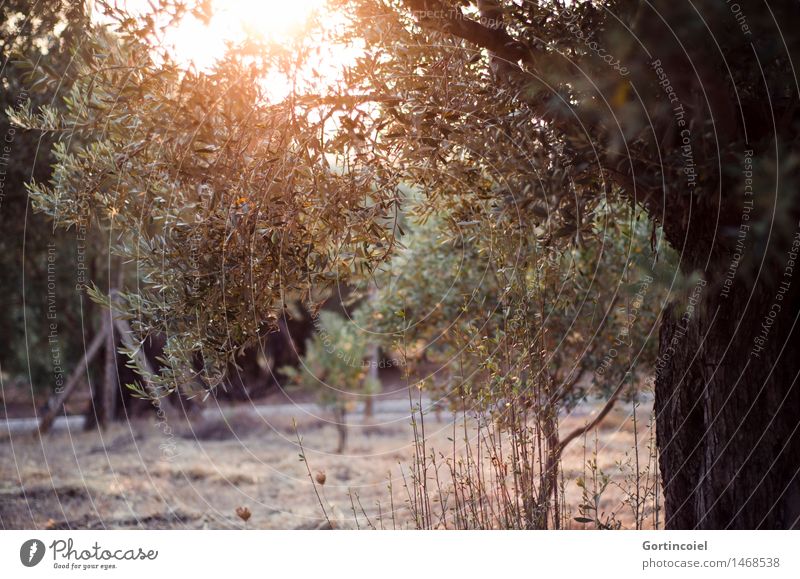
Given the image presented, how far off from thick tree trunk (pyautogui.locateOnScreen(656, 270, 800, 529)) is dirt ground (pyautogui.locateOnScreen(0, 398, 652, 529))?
3.27ft

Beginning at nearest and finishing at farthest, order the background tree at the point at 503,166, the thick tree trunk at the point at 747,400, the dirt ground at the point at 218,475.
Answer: the background tree at the point at 503,166 < the thick tree trunk at the point at 747,400 < the dirt ground at the point at 218,475

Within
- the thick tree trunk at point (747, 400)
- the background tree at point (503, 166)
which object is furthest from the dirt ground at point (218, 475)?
the background tree at point (503, 166)

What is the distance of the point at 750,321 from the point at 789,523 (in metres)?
0.88

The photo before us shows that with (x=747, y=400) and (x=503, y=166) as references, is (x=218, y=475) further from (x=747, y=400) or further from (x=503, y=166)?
(x=747, y=400)

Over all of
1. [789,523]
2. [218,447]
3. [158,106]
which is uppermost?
[158,106]

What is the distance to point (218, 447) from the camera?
10.6 meters

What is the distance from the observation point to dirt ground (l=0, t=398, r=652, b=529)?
6309mm
